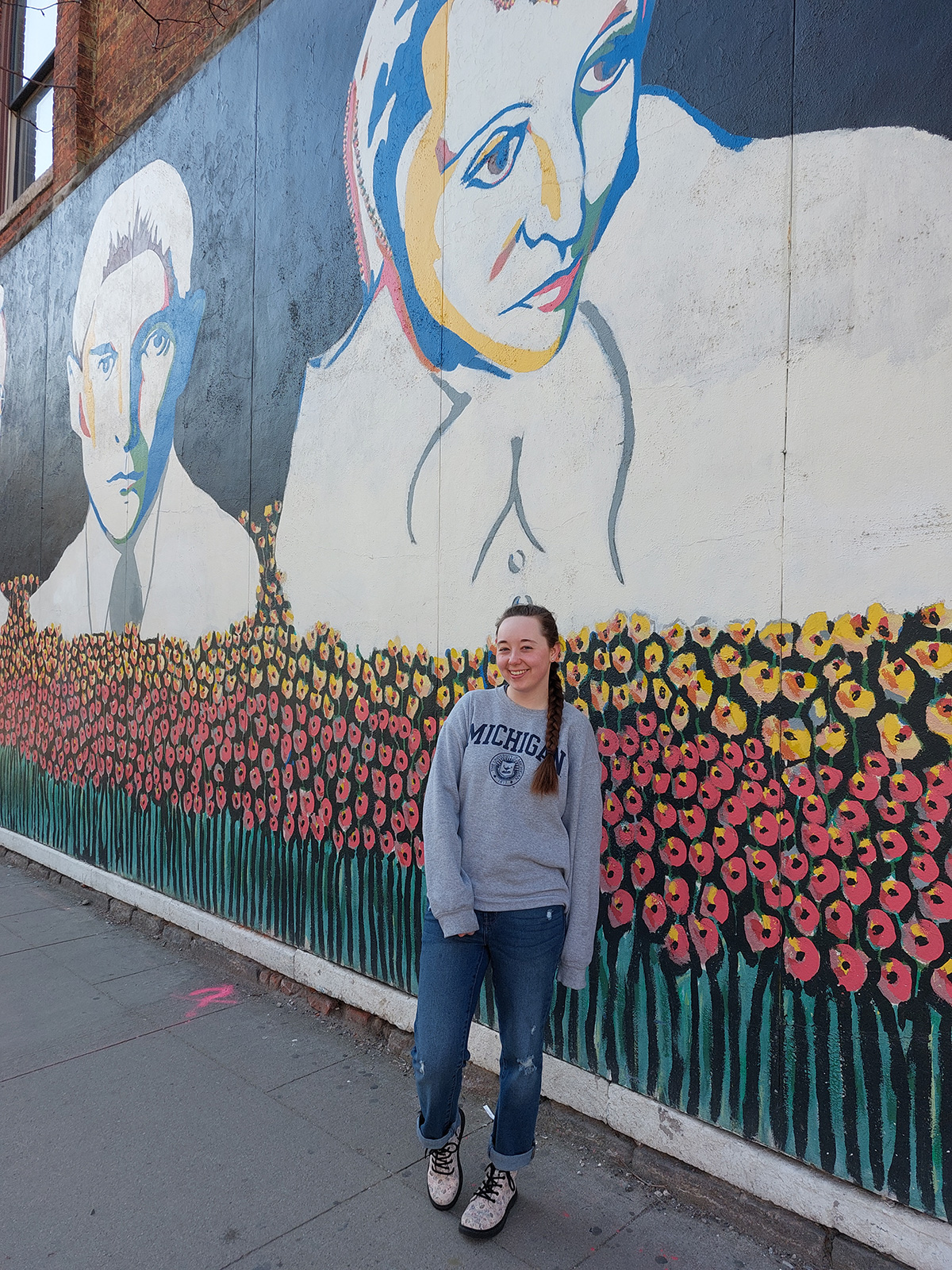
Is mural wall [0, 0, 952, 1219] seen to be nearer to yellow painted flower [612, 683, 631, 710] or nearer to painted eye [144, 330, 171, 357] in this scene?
yellow painted flower [612, 683, 631, 710]

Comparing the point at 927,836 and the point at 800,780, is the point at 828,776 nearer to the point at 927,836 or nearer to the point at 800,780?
A: the point at 800,780

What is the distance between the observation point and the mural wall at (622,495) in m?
2.47

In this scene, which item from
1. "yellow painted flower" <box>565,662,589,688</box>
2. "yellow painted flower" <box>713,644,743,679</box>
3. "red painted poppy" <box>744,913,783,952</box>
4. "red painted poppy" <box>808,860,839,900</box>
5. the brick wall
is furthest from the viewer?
the brick wall

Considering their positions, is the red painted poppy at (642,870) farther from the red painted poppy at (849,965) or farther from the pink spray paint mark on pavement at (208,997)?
the pink spray paint mark on pavement at (208,997)

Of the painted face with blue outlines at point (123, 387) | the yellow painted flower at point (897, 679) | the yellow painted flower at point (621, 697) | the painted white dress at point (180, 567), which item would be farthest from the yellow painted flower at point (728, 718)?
the painted face with blue outlines at point (123, 387)

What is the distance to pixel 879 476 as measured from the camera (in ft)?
8.14

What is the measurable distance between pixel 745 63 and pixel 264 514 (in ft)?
10.4

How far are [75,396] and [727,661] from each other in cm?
620

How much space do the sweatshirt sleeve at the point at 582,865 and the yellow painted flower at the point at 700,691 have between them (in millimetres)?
468

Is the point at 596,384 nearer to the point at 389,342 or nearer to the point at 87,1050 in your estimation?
the point at 389,342

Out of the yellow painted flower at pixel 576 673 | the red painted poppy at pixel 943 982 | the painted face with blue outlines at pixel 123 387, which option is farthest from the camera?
the painted face with blue outlines at pixel 123 387

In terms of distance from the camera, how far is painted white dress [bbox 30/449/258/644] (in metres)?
5.18

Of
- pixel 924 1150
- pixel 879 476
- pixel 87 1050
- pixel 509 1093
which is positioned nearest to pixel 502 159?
pixel 879 476

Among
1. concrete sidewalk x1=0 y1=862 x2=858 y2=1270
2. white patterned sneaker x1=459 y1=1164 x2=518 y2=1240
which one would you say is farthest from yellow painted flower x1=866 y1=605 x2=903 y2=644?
white patterned sneaker x1=459 y1=1164 x2=518 y2=1240
